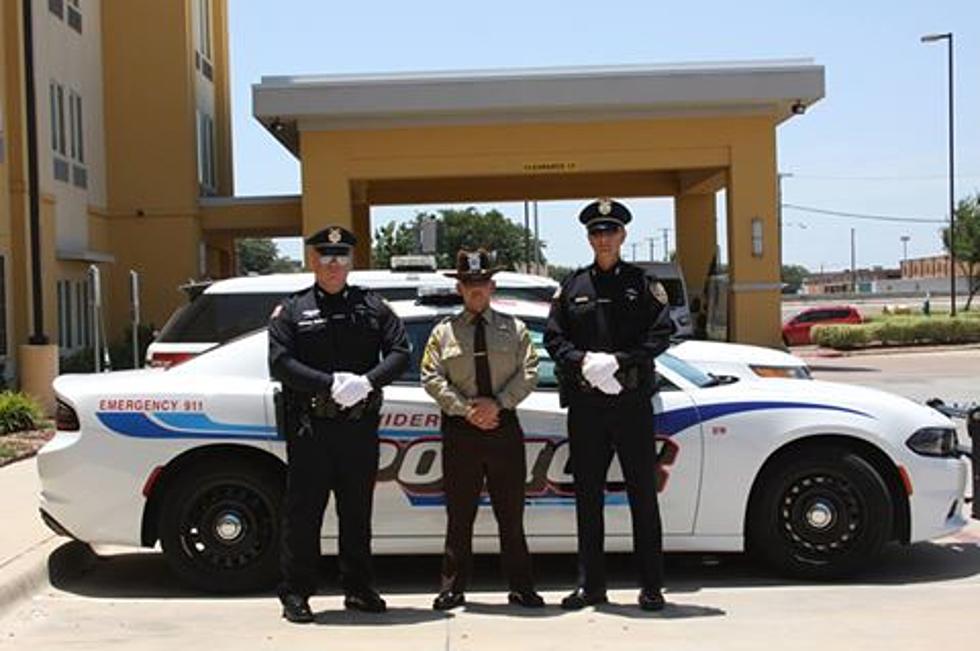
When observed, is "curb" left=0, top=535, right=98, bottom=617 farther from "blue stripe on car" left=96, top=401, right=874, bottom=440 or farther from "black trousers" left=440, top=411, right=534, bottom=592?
"black trousers" left=440, top=411, right=534, bottom=592

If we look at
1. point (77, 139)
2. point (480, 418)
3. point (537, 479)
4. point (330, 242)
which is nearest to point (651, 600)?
point (537, 479)

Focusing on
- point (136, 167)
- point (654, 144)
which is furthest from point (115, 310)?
point (654, 144)

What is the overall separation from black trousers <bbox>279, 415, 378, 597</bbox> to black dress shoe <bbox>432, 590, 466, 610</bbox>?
1.44 feet

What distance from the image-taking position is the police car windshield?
7078 millimetres

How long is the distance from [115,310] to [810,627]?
21.9 m

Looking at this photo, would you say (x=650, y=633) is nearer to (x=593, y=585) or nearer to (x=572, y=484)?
(x=593, y=585)

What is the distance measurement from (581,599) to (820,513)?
1.47 metres

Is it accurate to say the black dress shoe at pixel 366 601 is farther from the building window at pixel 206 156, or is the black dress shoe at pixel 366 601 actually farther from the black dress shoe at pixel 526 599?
the building window at pixel 206 156

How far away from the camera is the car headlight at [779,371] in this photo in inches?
312

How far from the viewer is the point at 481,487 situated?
647 cm

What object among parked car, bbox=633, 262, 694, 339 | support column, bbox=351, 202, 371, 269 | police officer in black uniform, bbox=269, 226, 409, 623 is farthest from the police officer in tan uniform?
support column, bbox=351, 202, 371, 269

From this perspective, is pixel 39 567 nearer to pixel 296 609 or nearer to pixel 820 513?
pixel 296 609

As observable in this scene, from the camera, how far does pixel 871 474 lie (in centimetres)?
684

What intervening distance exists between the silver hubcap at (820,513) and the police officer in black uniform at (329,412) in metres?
2.45
